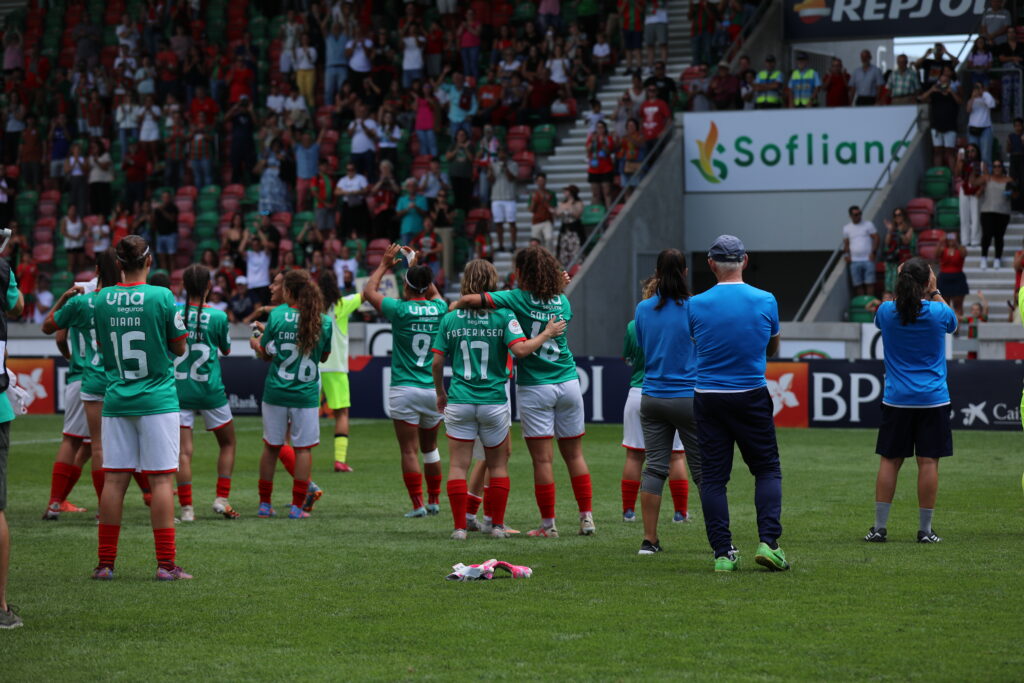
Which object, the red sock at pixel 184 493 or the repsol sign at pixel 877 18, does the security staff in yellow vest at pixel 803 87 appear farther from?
the red sock at pixel 184 493

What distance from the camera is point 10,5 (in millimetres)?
40750

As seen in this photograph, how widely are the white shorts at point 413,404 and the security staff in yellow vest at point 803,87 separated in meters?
17.5

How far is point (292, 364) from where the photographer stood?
1187 cm

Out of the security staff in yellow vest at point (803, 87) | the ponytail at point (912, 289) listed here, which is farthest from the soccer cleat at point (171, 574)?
the security staff in yellow vest at point (803, 87)

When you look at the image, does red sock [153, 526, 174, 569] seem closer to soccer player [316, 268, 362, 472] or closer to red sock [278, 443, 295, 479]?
red sock [278, 443, 295, 479]

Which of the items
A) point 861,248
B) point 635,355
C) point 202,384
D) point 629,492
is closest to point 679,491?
Answer: point 629,492

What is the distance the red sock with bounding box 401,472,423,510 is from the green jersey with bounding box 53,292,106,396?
264 cm

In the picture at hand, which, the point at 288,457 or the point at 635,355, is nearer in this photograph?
the point at 635,355

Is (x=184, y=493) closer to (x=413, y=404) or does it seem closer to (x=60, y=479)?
(x=60, y=479)

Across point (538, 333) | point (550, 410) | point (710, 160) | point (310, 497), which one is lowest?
point (310, 497)

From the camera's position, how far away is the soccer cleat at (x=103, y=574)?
29.5 feet

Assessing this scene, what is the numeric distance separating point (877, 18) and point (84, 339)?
Result: 823 inches

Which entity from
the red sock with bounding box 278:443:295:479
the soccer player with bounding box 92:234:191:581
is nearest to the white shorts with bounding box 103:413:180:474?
the soccer player with bounding box 92:234:191:581

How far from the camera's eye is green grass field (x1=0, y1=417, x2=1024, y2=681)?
6.51m
